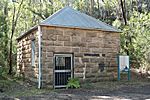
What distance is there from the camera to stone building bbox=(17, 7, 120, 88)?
48.3ft

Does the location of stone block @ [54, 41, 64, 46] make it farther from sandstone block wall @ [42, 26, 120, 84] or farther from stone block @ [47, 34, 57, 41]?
stone block @ [47, 34, 57, 41]

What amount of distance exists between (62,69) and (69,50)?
112cm

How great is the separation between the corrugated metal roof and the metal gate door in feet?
5.83

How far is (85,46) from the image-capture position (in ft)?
52.4

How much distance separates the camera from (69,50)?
605 inches

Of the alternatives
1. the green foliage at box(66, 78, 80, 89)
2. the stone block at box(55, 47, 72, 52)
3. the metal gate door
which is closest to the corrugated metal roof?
the stone block at box(55, 47, 72, 52)

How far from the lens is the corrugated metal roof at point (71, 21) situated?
15086mm

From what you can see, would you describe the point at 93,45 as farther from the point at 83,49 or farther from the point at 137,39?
the point at 137,39

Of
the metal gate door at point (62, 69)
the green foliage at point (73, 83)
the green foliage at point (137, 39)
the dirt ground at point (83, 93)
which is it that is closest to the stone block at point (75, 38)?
the metal gate door at point (62, 69)

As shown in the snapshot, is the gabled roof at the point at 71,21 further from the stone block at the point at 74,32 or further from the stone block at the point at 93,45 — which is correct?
the stone block at the point at 93,45

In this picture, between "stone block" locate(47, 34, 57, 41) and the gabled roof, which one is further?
the gabled roof

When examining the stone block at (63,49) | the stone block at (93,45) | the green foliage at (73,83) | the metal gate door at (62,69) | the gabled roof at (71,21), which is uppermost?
the gabled roof at (71,21)

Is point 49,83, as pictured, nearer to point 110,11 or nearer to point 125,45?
point 125,45

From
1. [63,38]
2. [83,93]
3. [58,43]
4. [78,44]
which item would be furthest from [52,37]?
[83,93]
